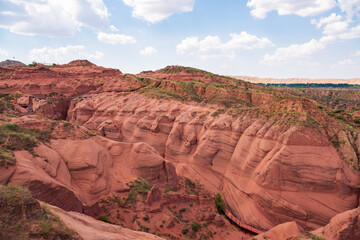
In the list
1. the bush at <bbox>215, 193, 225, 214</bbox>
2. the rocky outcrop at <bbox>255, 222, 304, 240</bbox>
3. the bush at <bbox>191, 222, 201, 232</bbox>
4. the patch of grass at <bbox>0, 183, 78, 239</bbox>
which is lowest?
the bush at <bbox>215, 193, 225, 214</bbox>

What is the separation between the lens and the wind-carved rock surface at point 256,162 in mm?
20797

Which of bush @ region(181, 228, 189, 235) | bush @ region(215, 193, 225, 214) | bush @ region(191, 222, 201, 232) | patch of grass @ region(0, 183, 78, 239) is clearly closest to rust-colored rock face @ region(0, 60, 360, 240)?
bush @ region(181, 228, 189, 235)

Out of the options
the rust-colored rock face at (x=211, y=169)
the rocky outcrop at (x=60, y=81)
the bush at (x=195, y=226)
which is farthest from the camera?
the rocky outcrop at (x=60, y=81)

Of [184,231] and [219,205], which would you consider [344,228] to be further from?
[184,231]

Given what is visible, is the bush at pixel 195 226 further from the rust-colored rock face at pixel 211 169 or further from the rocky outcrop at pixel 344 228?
the rocky outcrop at pixel 344 228

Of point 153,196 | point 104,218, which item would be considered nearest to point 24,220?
point 104,218

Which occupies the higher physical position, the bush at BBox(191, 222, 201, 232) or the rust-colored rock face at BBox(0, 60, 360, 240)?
the rust-colored rock face at BBox(0, 60, 360, 240)

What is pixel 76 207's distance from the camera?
1491 cm

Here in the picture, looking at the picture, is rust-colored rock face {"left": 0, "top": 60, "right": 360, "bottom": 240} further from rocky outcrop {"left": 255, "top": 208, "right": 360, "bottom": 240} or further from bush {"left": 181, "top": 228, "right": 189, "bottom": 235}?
bush {"left": 181, "top": 228, "right": 189, "bottom": 235}

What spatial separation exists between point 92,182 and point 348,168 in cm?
2300

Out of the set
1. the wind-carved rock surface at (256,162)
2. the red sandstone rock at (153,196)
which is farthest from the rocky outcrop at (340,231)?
the red sandstone rock at (153,196)

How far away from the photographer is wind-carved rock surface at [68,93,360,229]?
20797mm

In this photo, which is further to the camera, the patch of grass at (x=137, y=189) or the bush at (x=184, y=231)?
the patch of grass at (x=137, y=189)

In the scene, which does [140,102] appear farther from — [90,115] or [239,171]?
[239,171]
